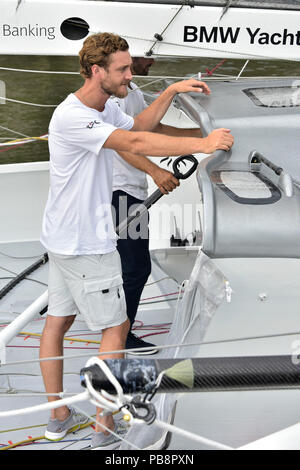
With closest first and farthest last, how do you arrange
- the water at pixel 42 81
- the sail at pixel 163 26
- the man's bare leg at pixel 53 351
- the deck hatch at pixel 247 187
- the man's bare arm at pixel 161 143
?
the deck hatch at pixel 247 187, the man's bare arm at pixel 161 143, the man's bare leg at pixel 53 351, the sail at pixel 163 26, the water at pixel 42 81

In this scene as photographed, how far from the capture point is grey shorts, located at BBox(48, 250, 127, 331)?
271 cm

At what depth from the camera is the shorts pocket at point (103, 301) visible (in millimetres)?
2715

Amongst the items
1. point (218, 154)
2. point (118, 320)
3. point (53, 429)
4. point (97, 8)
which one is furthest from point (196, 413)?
point (97, 8)

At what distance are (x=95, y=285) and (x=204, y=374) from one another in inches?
35.9

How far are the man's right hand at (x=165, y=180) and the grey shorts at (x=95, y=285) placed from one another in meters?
0.42

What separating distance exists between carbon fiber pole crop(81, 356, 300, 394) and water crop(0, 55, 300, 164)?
7.36 meters

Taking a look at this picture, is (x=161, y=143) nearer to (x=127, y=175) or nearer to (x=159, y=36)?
(x=127, y=175)

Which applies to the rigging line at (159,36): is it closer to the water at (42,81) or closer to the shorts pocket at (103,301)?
the shorts pocket at (103,301)

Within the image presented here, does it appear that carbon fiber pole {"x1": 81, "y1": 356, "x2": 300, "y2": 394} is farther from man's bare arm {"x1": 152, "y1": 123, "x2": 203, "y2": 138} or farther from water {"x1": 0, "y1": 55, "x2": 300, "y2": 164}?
water {"x1": 0, "y1": 55, "x2": 300, "y2": 164}

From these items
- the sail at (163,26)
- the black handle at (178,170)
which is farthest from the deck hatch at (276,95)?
the sail at (163,26)

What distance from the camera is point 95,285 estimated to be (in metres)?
2.71

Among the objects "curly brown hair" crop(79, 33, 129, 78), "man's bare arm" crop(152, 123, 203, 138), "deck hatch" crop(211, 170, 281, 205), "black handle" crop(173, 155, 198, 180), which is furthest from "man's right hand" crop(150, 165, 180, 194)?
"curly brown hair" crop(79, 33, 129, 78)

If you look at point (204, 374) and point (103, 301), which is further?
point (103, 301)

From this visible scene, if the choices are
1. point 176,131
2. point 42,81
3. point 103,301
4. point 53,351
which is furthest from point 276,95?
point 42,81
